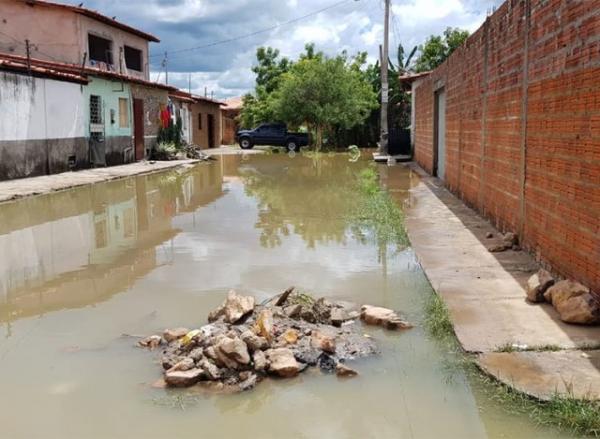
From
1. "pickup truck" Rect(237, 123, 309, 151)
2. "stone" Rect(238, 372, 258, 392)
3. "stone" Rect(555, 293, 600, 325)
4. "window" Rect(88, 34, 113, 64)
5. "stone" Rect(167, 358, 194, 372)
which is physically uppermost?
"window" Rect(88, 34, 113, 64)

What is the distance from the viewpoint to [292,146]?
38656mm

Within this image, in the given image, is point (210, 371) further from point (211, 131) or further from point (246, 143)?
point (211, 131)

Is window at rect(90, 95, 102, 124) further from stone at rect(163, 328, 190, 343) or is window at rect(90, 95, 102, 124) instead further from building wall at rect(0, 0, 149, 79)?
stone at rect(163, 328, 190, 343)

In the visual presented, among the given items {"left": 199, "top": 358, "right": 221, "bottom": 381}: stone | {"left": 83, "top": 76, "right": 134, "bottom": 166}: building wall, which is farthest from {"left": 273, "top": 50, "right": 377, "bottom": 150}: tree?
{"left": 199, "top": 358, "right": 221, "bottom": 381}: stone

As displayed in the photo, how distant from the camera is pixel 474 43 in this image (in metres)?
12.8

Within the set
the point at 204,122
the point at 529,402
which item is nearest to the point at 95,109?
the point at 204,122

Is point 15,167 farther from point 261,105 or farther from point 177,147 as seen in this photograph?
point 261,105

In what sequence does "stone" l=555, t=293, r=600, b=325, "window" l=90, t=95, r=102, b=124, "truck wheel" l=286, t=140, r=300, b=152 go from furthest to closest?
"truck wheel" l=286, t=140, r=300, b=152 < "window" l=90, t=95, r=102, b=124 < "stone" l=555, t=293, r=600, b=325

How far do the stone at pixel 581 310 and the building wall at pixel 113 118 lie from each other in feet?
67.1

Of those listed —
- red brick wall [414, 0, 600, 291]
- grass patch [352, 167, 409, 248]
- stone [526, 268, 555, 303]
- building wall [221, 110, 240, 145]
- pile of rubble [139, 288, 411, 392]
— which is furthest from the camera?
building wall [221, 110, 240, 145]

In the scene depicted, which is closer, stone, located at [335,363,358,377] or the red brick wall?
stone, located at [335,363,358,377]

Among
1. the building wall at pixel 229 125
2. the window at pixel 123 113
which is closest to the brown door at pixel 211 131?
the building wall at pixel 229 125

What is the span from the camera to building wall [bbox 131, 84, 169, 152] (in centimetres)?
2873

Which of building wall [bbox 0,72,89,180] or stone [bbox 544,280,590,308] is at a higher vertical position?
building wall [bbox 0,72,89,180]
